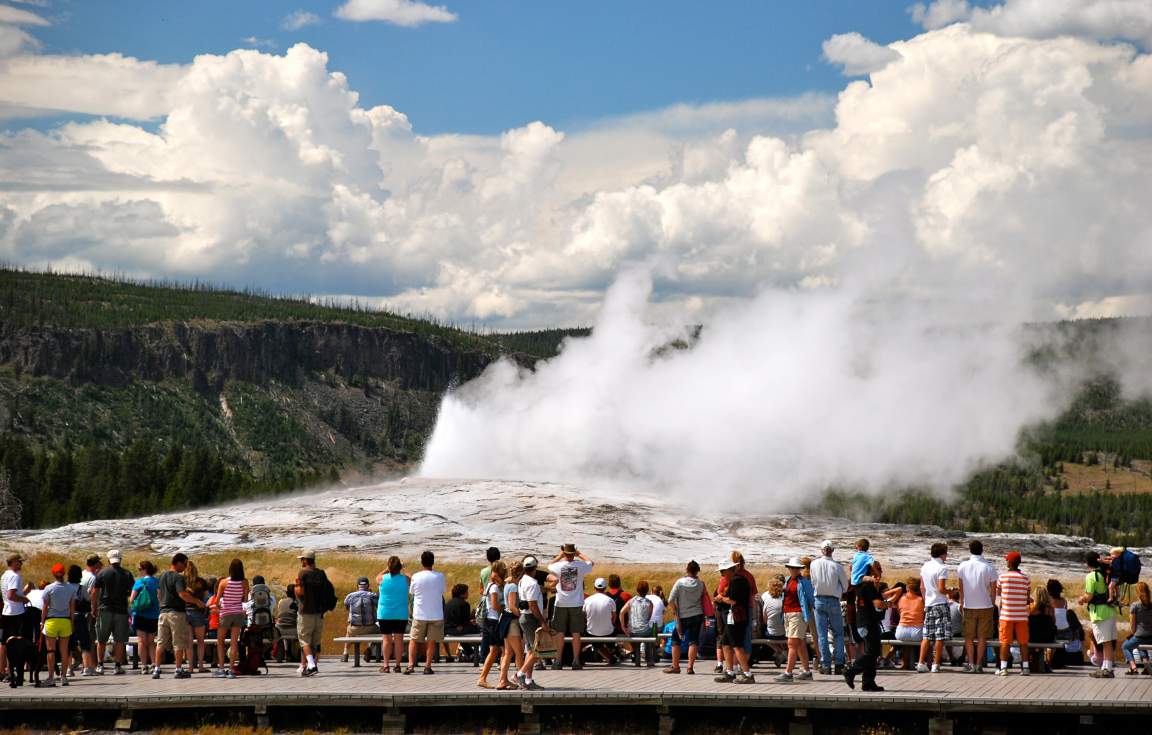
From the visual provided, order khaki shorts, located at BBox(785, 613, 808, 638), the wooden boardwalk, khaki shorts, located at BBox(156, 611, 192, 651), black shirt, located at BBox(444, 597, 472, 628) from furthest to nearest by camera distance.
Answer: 1. black shirt, located at BBox(444, 597, 472, 628)
2. khaki shorts, located at BBox(156, 611, 192, 651)
3. khaki shorts, located at BBox(785, 613, 808, 638)
4. the wooden boardwalk

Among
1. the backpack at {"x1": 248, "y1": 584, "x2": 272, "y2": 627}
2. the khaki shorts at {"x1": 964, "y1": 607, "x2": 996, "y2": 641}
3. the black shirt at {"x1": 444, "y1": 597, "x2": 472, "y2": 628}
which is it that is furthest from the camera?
the black shirt at {"x1": 444, "y1": 597, "x2": 472, "y2": 628}

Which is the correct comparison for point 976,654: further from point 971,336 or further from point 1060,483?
point 1060,483

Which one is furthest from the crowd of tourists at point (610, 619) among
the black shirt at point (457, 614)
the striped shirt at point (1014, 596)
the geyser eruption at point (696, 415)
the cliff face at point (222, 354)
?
the cliff face at point (222, 354)

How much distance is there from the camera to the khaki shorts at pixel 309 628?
18391 millimetres

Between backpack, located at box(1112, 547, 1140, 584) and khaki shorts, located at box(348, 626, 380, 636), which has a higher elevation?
backpack, located at box(1112, 547, 1140, 584)

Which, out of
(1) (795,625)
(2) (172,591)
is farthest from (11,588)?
(1) (795,625)

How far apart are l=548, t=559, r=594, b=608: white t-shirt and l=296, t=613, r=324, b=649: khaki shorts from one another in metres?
3.17

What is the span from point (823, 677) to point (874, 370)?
2352 inches

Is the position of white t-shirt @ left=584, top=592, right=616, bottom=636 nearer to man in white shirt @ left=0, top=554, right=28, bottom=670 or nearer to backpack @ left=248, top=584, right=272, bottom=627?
backpack @ left=248, top=584, right=272, bottom=627

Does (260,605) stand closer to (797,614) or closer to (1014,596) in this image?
(797,614)

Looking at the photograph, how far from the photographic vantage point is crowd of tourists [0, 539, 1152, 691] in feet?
57.3

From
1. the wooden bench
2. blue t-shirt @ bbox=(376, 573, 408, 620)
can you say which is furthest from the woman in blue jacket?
blue t-shirt @ bbox=(376, 573, 408, 620)

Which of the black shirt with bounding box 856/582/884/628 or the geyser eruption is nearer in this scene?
the black shirt with bounding box 856/582/884/628

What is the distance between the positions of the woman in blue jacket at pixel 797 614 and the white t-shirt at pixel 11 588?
9.92 meters
